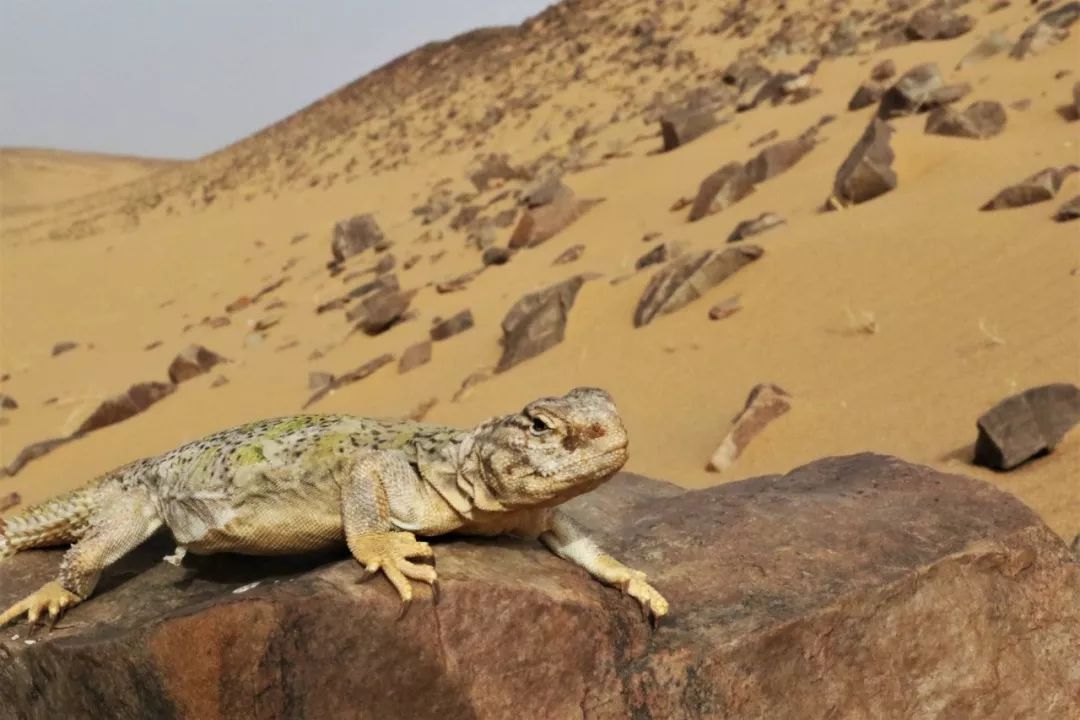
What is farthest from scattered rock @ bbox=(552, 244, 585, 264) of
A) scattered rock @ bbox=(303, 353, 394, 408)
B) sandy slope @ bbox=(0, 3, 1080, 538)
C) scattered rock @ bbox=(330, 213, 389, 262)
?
scattered rock @ bbox=(330, 213, 389, 262)

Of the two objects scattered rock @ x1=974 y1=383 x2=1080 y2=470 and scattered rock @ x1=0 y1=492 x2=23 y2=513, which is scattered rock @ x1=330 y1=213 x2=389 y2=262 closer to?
scattered rock @ x1=0 y1=492 x2=23 y2=513

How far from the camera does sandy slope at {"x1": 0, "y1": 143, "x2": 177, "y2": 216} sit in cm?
6272

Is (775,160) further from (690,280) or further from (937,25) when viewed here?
(937,25)

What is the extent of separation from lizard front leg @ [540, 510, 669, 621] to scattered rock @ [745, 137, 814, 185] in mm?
8899

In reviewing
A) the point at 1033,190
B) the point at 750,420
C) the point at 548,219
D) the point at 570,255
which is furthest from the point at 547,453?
the point at 548,219

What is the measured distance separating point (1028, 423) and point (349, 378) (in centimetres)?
651

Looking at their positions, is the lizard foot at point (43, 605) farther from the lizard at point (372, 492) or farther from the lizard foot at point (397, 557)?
the lizard foot at point (397, 557)

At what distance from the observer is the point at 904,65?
14.8 m

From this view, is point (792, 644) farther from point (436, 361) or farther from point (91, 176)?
point (91, 176)

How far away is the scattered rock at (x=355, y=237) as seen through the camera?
17812 millimetres

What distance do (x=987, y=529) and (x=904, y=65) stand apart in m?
12.9

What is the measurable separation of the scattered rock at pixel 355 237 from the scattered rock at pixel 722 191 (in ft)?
24.7

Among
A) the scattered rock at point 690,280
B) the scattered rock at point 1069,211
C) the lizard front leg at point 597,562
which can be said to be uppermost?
the lizard front leg at point 597,562

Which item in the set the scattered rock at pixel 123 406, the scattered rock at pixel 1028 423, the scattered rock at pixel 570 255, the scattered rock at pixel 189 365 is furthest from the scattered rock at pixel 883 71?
the scattered rock at pixel 123 406
